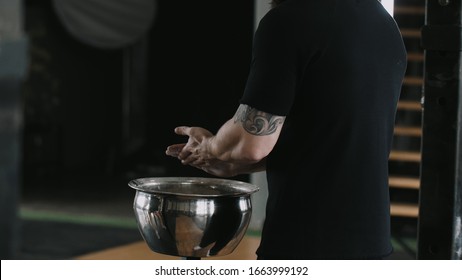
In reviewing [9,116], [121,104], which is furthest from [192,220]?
[121,104]

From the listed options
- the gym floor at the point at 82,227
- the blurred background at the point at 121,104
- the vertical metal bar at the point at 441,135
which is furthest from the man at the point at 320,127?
the blurred background at the point at 121,104

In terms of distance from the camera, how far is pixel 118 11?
8781 millimetres

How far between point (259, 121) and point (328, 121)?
155 millimetres

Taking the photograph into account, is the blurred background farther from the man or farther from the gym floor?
the man

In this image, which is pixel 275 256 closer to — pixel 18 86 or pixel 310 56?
pixel 310 56

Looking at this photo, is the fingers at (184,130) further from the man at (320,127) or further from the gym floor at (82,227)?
the gym floor at (82,227)

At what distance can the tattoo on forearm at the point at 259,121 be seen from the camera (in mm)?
1634

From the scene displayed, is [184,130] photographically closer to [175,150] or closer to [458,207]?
[175,150]

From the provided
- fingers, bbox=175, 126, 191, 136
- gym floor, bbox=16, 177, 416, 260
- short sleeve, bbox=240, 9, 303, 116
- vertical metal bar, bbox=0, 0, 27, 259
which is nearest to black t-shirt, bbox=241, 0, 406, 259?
short sleeve, bbox=240, 9, 303, 116

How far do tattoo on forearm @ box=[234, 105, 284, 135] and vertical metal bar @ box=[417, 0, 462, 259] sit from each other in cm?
59

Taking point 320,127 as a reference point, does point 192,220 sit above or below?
below

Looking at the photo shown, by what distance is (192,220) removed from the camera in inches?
66.4
